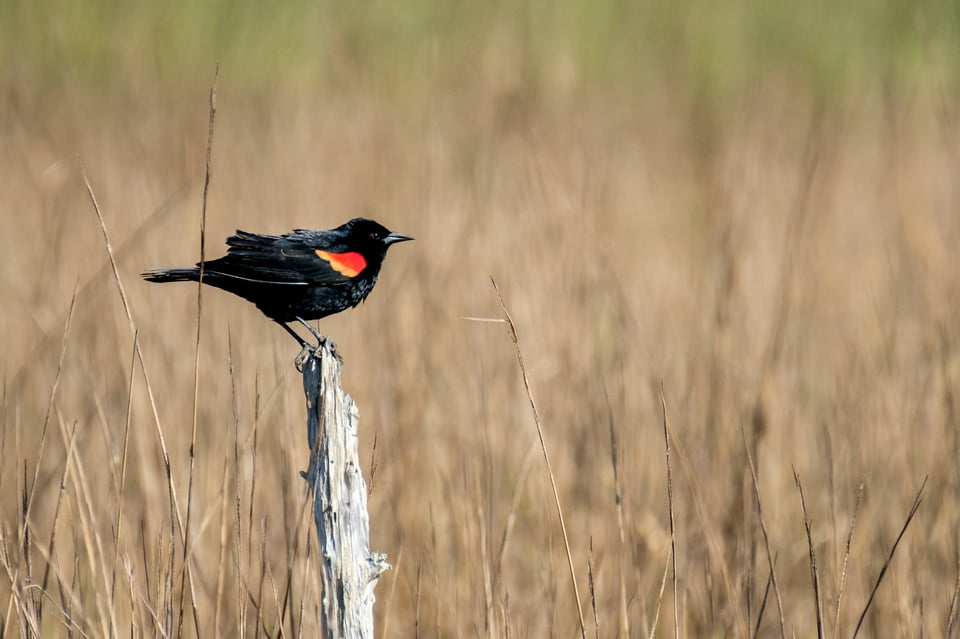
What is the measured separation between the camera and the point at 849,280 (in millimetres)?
4816

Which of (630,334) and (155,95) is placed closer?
(630,334)

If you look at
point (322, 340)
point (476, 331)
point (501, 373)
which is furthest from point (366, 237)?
point (501, 373)

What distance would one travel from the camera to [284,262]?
89.7 inches

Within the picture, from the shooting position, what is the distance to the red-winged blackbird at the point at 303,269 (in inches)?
88.8

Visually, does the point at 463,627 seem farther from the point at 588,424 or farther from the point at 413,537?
the point at 588,424

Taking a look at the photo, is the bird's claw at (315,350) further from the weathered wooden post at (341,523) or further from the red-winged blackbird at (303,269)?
the weathered wooden post at (341,523)

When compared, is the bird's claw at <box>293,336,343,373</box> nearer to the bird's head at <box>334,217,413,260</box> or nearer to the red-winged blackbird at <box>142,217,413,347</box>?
the red-winged blackbird at <box>142,217,413,347</box>

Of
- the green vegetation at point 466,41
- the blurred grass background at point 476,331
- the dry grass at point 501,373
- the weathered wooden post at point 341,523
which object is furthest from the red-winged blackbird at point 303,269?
the green vegetation at point 466,41

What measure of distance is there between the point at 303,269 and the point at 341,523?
779 mm

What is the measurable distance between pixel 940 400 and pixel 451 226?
2.12m

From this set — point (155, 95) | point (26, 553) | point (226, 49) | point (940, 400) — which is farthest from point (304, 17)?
point (26, 553)

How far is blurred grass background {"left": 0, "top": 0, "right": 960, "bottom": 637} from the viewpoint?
103 inches

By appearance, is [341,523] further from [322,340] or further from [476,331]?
[476,331]

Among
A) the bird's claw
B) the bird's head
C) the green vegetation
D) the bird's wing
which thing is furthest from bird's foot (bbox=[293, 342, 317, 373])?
the green vegetation
